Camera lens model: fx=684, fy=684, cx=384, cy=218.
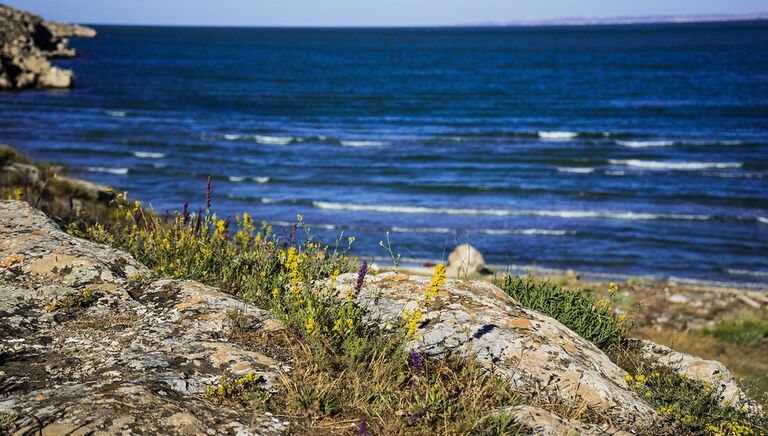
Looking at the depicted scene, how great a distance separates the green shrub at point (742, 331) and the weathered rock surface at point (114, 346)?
12050 millimetres


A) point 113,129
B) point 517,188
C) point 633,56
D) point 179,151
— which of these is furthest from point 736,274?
point 633,56

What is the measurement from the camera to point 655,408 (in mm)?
3799

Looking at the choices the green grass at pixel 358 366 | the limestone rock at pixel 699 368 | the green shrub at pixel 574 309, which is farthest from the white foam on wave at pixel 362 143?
the limestone rock at pixel 699 368

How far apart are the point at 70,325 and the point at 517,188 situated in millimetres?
27766

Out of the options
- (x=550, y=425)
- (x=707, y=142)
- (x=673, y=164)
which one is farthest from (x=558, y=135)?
(x=550, y=425)

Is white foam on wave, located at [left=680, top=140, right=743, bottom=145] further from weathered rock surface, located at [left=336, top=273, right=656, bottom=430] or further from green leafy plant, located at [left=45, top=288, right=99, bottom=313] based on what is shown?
green leafy plant, located at [left=45, top=288, right=99, bottom=313]

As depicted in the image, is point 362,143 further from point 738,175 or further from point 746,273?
point 746,273

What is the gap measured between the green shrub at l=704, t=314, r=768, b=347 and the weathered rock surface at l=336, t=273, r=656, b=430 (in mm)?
10675

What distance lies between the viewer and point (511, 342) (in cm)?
395

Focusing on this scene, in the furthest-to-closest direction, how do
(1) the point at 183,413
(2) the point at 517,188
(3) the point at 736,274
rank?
(2) the point at 517,188 → (3) the point at 736,274 → (1) the point at 183,413

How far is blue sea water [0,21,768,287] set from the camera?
77.3 ft

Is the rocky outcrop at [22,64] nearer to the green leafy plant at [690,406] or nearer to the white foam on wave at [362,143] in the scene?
the white foam on wave at [362,143]

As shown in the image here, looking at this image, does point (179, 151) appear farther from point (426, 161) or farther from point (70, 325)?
point (70, 325)

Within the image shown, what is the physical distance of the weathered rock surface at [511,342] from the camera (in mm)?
3656
